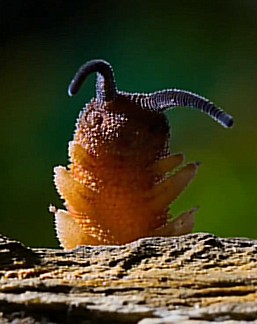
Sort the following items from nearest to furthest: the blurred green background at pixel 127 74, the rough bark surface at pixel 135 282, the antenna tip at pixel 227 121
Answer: the rough bark surface at pixel 135 282, the antenna tip at pixel 227 121, the blurred green background at pixel 127 74

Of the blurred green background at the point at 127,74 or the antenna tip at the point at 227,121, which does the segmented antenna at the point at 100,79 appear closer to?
the antenna tip at the point at 227,121

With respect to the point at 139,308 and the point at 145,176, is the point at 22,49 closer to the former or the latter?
the point at 145,176

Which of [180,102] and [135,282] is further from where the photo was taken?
[180,102]

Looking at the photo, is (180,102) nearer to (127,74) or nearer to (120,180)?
(120,180)

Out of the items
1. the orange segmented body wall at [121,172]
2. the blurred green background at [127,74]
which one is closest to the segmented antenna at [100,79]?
the orange segmented body wall at [121,172]

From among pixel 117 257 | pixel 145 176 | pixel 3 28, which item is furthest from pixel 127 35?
pixel 117 257

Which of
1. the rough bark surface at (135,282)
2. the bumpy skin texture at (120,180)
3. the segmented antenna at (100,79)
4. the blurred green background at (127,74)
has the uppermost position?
the blurred green background at (127,74)

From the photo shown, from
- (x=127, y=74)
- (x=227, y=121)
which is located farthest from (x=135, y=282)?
(x=127, y=74)

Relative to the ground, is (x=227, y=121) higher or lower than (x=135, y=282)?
higher
